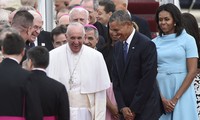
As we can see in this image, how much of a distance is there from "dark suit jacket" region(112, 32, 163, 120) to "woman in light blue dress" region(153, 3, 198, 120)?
44 cm

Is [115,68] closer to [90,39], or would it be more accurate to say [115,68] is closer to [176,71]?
[90,39]

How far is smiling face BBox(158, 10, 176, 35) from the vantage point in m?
12.2

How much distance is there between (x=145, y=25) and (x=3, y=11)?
87.5 inches

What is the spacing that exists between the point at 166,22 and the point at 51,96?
2.70 m

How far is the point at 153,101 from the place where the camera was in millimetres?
11727

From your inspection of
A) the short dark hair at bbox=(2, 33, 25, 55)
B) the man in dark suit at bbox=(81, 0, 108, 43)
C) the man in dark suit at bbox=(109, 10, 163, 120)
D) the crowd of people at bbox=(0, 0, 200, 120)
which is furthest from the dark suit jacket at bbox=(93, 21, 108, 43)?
the short dark hair at bbox=(2, 33, 25, 55)

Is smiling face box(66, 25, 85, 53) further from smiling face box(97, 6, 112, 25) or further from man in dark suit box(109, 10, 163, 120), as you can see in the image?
smiling face box(97, 6, 112, 25)

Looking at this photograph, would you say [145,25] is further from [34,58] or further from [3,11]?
[34,58]

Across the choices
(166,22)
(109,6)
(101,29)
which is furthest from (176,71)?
(109,6)

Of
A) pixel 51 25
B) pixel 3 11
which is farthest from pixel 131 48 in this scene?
pixel 51 25

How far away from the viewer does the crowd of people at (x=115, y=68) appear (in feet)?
33.7

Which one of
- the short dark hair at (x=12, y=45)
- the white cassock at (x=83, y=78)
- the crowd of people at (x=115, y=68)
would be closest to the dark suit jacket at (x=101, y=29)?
the crowd of people at (x=115, y=68)

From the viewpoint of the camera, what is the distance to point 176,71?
1220 cm

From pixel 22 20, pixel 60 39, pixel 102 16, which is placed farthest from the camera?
pixel 102 16
